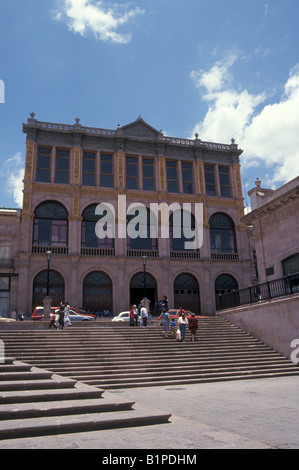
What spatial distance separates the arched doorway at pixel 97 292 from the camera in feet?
106

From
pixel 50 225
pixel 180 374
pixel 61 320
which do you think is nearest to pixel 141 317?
pixel 61 320

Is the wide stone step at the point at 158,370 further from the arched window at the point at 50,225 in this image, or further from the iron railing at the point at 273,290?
the arched window at the point at 50,225

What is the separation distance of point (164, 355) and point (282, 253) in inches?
308

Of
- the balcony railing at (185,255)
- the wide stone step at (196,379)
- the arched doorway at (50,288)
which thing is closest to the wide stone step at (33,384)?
the wide stone step at (196,379)

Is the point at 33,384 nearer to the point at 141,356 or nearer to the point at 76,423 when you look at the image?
the point at 76,423

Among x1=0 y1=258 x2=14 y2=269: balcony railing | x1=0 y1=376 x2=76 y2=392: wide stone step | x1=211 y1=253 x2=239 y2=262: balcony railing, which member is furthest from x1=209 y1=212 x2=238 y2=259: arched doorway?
x1=0 y1=376 x2=76 y2=392: wide stone step

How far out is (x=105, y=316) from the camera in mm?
31375

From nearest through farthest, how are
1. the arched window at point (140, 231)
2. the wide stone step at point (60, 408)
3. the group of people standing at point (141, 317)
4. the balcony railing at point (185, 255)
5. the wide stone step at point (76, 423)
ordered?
the wide stone step at point (76, 423) → the wide stone step at point (60, 408) → the group of people standing at point (141, 317) → the arched window at point (140, 231) → the balcony railing at point (185, 255)

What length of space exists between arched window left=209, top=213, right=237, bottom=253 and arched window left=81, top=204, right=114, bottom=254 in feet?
32.2

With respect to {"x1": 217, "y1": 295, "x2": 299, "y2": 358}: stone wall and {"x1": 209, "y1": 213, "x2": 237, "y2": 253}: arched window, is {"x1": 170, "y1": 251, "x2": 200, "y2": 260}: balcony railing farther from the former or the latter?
{"x1": 217, "y1": 295, "x2": 299, "y2": 358}: stone wall

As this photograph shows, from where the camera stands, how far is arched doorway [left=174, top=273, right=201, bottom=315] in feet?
113

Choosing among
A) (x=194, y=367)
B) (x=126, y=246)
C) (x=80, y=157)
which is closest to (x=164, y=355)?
(x=194, y=367)

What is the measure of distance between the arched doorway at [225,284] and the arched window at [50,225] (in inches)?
556
